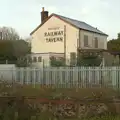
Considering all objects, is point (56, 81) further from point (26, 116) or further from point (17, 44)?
point (17, 44)

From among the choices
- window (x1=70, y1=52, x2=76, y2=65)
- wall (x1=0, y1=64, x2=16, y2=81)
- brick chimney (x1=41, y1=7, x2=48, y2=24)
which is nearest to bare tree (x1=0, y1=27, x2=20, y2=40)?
brick chimney (x1=41, y1=7, x2=48, y2=24)

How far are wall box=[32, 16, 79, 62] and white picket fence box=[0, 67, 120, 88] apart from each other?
61.0ft

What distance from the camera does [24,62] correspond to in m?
29.6

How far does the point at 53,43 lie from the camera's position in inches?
1609

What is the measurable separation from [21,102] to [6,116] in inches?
28.5

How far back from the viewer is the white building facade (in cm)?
3846

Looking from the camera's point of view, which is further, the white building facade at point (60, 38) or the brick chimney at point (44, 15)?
the brick chimney at point (44, 15)

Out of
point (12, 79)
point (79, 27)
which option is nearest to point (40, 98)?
point (12, 79)

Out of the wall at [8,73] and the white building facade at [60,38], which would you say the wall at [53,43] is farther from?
the wall at [8,73]

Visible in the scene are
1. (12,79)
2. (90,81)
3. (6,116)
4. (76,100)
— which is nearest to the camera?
(6,116)

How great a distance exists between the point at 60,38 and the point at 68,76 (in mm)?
21826

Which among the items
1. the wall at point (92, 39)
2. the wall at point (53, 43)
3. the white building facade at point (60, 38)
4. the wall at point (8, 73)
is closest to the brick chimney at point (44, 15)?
the white building facade at point (60, 38)

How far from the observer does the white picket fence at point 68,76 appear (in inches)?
673

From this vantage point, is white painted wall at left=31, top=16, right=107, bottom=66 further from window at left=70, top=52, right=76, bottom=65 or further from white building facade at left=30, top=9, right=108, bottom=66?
window at left=70, top=52, right=76, bottom=65
